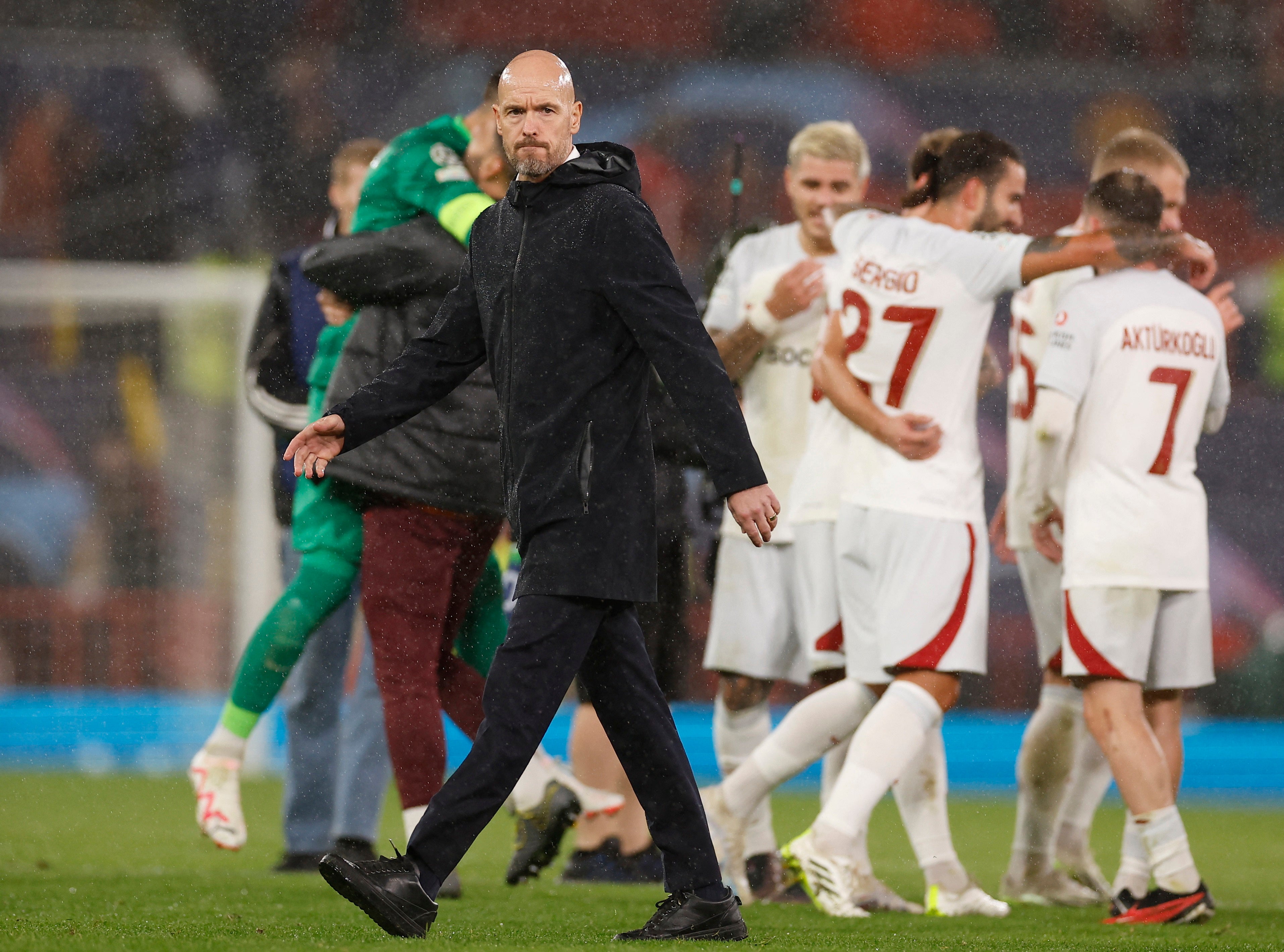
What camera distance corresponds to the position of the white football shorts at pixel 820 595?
419cm

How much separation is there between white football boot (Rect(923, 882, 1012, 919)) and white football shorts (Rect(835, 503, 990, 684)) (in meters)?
0.48

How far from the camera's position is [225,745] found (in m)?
3.90

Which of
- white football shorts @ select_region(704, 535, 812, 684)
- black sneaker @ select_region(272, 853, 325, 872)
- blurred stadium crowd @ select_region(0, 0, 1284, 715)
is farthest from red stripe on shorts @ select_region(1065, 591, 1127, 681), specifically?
blurred stadium crowd @ select_region(0, 0, 1284, 715)

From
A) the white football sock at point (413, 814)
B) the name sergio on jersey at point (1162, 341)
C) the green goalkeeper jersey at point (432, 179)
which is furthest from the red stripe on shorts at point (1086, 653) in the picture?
the green goalkeeper jersey at point (432, 179)

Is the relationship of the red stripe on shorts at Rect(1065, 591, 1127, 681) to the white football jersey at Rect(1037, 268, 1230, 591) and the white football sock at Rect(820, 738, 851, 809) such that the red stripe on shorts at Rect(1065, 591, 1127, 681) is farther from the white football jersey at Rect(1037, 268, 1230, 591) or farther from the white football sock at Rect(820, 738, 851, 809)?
the white football sock at Rect(820, 738, 851, 809)

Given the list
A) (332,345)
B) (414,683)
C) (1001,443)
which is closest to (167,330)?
(1001,443)

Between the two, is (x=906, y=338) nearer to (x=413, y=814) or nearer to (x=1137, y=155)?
(x=1137, y=155)

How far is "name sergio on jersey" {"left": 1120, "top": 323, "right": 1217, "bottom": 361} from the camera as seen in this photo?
13.1ft

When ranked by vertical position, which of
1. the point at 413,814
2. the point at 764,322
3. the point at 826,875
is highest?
the point at 764,322

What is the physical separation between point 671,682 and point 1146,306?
1.53 metres

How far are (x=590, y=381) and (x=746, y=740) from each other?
172 cm

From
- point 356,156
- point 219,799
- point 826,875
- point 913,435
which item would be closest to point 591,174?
point 913,435

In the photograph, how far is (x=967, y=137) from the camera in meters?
4.09

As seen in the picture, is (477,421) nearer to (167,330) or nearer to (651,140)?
(167,330)
